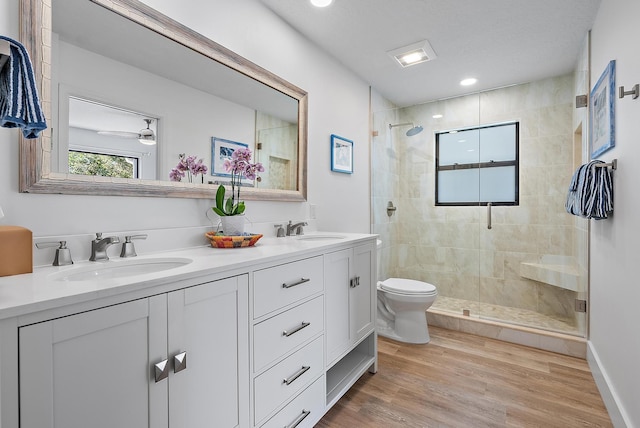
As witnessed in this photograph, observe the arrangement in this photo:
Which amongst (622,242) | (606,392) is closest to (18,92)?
(622,242)

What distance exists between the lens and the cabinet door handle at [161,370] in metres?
0.85

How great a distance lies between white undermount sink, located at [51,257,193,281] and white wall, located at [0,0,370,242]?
19cm

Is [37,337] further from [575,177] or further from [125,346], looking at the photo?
[575,177]

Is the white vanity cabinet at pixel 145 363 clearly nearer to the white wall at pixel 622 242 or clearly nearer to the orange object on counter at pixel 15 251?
the orange object on counter at pixel 15 251

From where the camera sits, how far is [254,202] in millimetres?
1899

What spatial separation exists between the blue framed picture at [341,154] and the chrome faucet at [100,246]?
1732mm

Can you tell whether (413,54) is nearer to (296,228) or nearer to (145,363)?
(296,228)

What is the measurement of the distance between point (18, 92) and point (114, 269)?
62cm

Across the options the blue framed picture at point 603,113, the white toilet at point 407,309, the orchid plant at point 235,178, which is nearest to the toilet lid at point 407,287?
the white toilet at point 407,309

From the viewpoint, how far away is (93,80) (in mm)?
1194

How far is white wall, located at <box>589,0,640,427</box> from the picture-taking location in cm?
133

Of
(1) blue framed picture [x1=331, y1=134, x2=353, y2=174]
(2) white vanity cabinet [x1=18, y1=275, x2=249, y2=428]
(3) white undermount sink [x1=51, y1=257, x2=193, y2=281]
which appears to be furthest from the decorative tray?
(1) blue framed picture [x1=331, y1=134, x2=353, y2=174]

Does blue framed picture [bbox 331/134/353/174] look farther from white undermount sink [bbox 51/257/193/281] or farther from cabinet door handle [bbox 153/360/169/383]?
cabinet door handle [bbox 153/360/169/383]

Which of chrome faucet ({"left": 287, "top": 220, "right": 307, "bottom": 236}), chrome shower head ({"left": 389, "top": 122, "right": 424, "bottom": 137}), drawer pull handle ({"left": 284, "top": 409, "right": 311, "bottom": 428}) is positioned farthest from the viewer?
chrome shower head ({"left": 389, "top": 122, "right": 424, "bottom": 137})
